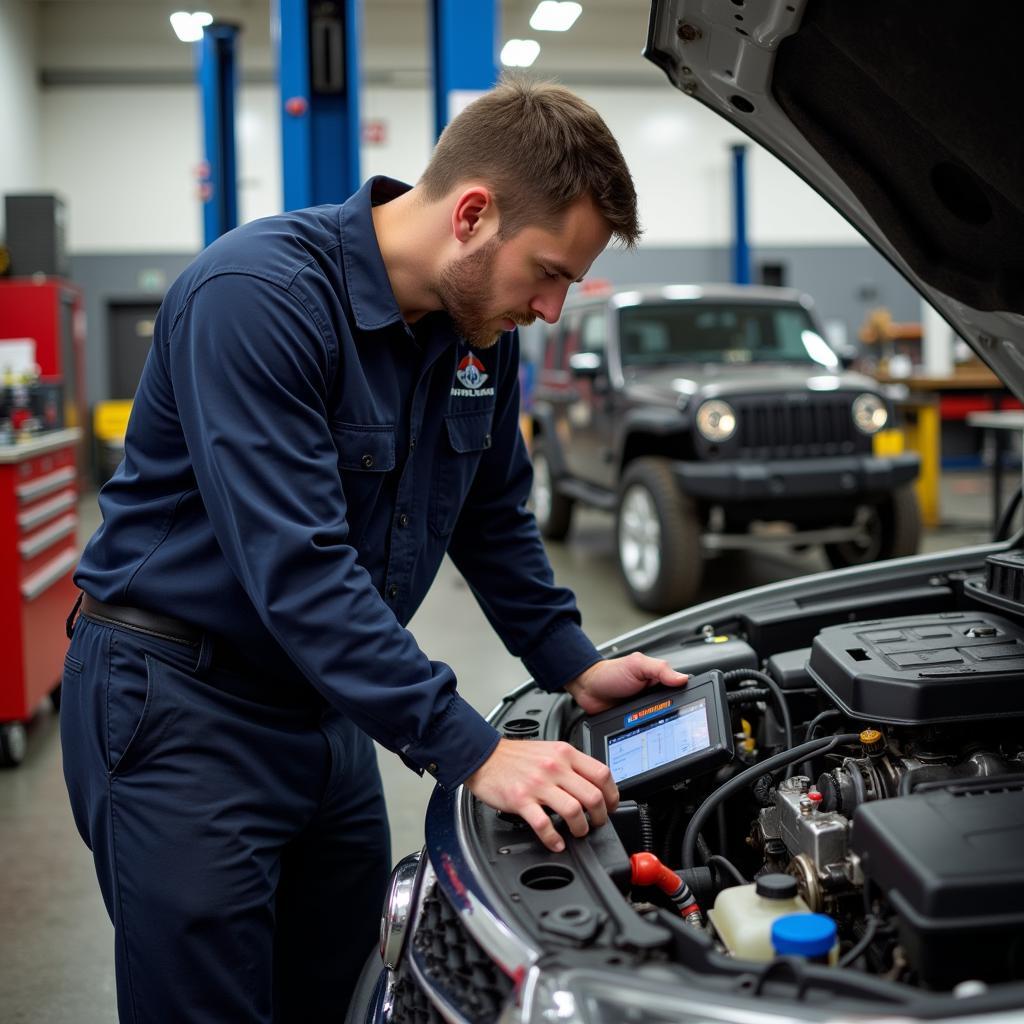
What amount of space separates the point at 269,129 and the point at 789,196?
21.6 feet

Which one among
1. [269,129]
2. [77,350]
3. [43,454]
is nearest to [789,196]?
[269,129]

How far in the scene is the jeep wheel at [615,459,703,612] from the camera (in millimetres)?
4961

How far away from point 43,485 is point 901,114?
121 inches

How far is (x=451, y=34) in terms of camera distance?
3963mm

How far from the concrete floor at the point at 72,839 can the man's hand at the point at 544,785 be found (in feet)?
4.60

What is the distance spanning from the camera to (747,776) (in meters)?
1.37

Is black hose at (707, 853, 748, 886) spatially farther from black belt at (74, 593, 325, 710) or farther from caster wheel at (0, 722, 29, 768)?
caster wheel at (0, 722, 29, 768)

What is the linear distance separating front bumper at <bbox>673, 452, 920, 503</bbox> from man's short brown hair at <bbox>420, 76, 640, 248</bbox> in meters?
3.61

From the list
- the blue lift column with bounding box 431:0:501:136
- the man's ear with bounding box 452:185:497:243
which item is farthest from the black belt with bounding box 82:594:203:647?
the blue lift column with bounding box 431:0:501:136

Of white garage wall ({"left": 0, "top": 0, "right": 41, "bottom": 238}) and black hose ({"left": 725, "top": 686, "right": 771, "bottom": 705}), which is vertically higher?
white garage wall ({"left": 0, "top": 0, "right": 41, "bottom": 238})

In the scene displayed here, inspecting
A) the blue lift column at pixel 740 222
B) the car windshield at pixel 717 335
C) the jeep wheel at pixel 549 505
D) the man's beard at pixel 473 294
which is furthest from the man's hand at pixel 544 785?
the blue lift column at pixel 740 222

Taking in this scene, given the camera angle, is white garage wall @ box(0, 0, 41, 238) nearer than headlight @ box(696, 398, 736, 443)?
No

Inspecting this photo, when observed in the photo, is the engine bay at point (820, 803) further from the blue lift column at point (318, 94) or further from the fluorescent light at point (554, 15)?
the fluorescent light at point (554, 15)

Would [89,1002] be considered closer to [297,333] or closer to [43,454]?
[297,333]
